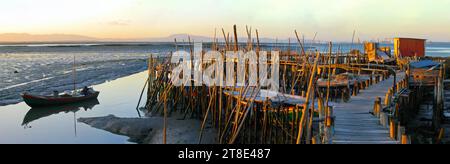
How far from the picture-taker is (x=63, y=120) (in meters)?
20.5

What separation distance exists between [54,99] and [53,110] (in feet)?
3.00

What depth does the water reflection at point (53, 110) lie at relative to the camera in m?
21.2

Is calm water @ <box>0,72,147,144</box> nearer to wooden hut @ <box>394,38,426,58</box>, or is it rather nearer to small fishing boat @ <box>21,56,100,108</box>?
small fishing boat @ <box>21,56,100,108</box>

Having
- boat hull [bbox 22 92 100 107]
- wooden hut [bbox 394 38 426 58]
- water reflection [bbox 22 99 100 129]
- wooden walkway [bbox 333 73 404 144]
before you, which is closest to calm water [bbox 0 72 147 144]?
water reflection [bbox 22 99 100 129]

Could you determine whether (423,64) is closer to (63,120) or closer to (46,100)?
(63,120)

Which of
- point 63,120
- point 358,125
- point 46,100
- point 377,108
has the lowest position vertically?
point 63,120

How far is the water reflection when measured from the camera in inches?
835

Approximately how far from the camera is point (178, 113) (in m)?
20.9

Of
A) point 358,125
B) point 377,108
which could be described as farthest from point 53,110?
point 377,108

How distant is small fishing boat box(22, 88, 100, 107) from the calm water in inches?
16.5

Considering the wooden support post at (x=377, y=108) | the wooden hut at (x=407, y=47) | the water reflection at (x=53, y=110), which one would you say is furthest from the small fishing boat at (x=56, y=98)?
the wooden hut at (x=407, y=47)

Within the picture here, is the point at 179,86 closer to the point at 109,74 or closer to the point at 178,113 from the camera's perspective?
the point at 178,113

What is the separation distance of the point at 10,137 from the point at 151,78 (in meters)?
8.20
